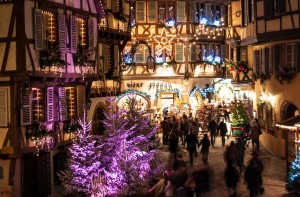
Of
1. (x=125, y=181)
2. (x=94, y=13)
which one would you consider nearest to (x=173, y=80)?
(x=94, y=13)

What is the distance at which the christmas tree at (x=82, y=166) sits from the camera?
19.4 m

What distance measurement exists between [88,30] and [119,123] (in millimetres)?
6906

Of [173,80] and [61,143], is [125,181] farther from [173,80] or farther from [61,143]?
[173,80]

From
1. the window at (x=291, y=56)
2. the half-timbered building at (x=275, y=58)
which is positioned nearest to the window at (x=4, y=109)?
the half-timbered building at (x=275, y=58)

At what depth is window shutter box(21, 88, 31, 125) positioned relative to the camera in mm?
20312

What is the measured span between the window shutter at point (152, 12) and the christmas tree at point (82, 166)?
2579 cm

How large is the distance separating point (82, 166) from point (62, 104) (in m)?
4.87

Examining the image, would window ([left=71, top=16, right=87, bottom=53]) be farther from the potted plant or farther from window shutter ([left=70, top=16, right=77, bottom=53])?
the potted plant

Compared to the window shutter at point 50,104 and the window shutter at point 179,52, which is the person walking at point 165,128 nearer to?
the window shutter at point 50,104

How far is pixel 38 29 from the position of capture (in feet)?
68.3

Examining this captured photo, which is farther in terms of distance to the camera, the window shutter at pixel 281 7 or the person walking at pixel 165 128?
the person walking at pixel 165 128

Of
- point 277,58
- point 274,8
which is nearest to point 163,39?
point 274,8

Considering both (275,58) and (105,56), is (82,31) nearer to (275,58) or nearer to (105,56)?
(105,56)

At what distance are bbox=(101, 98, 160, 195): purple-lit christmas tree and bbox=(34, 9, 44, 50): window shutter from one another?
12.6 feet
